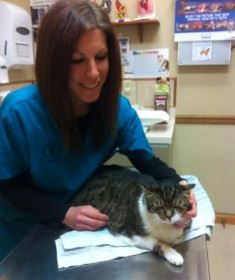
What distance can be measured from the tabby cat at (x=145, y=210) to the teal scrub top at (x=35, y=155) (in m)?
0.07

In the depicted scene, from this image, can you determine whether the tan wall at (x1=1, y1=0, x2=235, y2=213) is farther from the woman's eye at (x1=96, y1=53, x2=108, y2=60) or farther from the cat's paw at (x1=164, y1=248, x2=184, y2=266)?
the cat's paw at (x1=164, y1=248, x2=184, y2=266)

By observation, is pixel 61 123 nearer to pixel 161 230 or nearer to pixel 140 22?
pixel 161 230

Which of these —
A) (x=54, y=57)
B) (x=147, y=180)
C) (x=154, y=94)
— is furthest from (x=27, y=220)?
(x=154, y=94)

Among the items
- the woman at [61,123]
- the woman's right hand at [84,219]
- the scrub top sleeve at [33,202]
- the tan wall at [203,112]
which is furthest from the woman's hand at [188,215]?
the tan wall at [203,112]

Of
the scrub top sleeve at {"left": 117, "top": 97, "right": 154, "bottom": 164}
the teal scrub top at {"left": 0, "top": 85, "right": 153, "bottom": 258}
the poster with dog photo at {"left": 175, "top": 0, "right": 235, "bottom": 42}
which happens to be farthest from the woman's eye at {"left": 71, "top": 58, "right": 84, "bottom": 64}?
the poster with dog photo at {"left": 175, "top": 0, "right": 235, "bottom": 42}

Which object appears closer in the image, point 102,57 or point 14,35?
point 102,57

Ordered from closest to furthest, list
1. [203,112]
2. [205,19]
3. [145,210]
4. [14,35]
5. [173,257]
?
1. [173,257]
2. [145,210]
3. [14,35]
4. [205,19]
5. [203,112]

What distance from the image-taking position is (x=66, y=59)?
84cm

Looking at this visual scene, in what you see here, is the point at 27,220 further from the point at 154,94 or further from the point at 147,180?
the point at 154,94

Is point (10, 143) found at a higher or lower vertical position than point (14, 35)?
lower

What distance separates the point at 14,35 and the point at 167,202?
1.53 metres

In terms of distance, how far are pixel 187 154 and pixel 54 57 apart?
1.66 m

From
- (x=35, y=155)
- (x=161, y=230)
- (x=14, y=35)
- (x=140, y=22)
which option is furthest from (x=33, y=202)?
(x=140, y=22)

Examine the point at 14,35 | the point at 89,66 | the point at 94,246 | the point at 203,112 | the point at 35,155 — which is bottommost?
the point at 94,246
